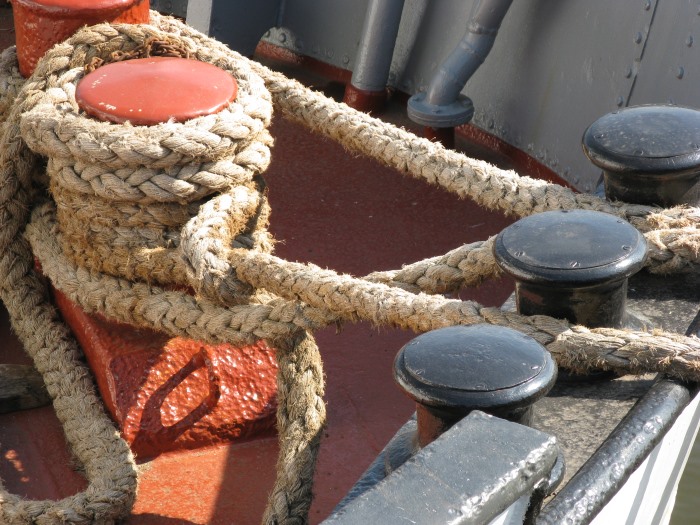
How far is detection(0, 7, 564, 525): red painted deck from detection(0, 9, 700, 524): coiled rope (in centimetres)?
9

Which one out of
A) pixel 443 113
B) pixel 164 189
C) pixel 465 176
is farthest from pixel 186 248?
pixel 443 113

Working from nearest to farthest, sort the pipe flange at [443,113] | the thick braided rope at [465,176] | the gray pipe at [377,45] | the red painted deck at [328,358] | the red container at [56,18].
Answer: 1. the thick braided rope at [465,176]
2. the red painted deck at [328,358]
3. the red container at [56,18]
4. the pipe flange at [443,113]
5. the gray pipe at [377,45]

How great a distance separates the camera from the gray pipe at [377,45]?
272 cm

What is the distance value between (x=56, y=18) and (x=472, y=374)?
1419 millimetres

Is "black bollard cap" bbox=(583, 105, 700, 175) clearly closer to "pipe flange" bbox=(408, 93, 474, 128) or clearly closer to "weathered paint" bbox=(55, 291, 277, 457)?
"weathered paint" bbox=(55, 291, 277, 457)

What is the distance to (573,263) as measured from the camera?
1.17 metres

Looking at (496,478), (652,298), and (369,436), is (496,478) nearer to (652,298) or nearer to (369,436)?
(652,298)

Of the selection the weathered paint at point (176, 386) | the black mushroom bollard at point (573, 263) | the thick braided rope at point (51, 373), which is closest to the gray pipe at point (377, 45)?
the thick braided rope at point (51, 373)

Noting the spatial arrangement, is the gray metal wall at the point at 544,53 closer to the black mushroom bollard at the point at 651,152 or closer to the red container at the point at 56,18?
the black mushroom bollard at the point at 651,152

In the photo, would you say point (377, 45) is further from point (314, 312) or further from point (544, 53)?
point (314, 312)

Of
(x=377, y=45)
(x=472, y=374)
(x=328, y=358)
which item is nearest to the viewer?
(x=472, y=374)

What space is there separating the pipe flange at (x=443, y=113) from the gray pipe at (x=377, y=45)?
10.7 inches

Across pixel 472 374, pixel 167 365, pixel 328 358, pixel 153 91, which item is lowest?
pixel 328 358

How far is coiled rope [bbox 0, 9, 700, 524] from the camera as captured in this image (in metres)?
1.48
